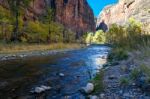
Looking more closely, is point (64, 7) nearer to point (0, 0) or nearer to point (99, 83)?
point (0, 0)

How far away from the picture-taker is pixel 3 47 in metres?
36.4

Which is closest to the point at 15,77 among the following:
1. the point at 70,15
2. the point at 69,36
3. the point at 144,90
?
the point at 144,90

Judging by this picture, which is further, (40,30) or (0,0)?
(0,0)

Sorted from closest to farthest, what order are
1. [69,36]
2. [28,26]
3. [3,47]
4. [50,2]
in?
[3,47] → [28,26] → [69,36] → [50,2]

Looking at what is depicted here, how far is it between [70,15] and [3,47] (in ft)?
496

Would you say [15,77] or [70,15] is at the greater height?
[70,15]

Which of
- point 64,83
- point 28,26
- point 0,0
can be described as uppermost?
point 0,0

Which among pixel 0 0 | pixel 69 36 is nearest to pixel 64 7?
pixel 69 36

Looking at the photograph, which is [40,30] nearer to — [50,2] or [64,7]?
[50,2]

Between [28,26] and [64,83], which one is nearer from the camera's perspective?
[64,83]

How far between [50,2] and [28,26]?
85.6 metres

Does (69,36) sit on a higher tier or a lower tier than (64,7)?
lower

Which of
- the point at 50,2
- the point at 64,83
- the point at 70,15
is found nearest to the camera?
the point at 64,83

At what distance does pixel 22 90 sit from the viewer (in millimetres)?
12617
